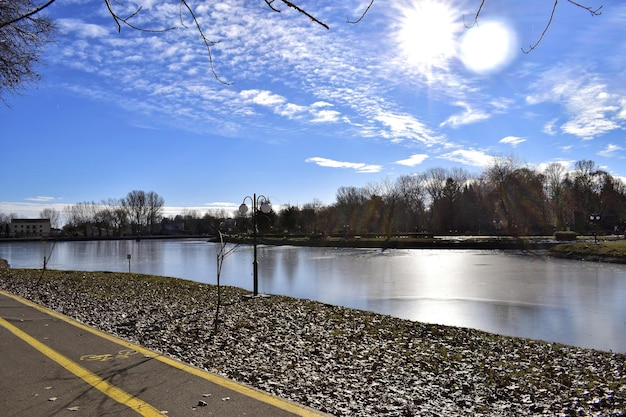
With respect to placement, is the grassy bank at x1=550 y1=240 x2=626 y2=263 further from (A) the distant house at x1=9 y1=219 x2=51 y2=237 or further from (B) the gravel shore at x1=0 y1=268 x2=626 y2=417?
(A) the distant house at x1=9 y1=219 x2=51 y2=237

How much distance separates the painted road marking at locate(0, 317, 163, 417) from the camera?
12.0ft

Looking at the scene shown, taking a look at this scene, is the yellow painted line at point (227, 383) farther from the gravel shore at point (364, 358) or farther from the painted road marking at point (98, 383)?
the gravel shore at point (364, 358)

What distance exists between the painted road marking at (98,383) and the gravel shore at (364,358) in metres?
1.19

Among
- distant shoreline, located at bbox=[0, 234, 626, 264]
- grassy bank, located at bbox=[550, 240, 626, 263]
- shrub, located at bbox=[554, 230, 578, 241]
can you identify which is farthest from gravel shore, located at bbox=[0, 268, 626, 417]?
shrub, located at bbox=[554, 230, 578, 241]

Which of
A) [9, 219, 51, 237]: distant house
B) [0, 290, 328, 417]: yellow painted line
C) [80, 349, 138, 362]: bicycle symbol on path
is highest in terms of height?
[9, 219, 51, 237]: distant house

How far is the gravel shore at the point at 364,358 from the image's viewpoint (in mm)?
4713

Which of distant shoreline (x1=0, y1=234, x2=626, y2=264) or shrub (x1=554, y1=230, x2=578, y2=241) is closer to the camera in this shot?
distant shoreline (x1=0, y1=234, x2=626, y2=264)

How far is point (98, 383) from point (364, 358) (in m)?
3.80

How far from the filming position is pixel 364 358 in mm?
6656

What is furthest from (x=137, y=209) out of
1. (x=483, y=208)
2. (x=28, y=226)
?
(x=483, y=208)

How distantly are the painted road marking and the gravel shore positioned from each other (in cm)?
119

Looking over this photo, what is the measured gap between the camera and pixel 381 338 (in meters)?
8.38

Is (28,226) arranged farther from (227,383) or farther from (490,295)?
(227,383)

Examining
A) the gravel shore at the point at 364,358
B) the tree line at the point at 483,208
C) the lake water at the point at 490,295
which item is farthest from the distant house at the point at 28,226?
the gravel shore at the point at 364,358
